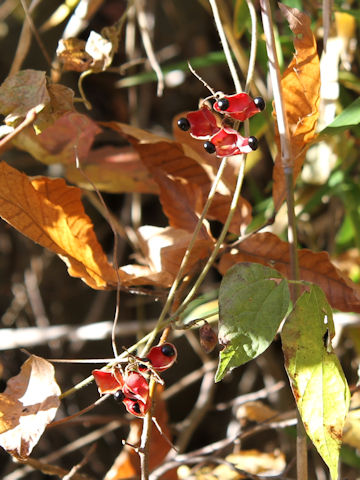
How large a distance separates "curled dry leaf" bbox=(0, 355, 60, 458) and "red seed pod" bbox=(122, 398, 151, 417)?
6 cm

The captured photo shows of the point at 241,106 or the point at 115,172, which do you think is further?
the point at 115,172

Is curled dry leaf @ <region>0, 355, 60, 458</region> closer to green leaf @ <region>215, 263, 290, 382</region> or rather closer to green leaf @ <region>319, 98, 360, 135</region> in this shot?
green leaf @ <region>215, 263, 290, 382</region>

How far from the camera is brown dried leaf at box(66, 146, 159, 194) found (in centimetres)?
77

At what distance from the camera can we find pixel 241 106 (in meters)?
0.47

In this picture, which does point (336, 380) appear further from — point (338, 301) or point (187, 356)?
point (187, 356)

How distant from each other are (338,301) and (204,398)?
426 millimetres

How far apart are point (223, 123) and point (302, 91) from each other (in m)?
0.09

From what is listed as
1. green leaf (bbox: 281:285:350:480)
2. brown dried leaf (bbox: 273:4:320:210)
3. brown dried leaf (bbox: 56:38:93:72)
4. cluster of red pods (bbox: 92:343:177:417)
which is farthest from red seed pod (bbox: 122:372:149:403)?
brown dried leaf (bbox: 56:38:93:72)

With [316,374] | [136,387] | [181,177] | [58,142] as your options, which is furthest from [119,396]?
[58,142]

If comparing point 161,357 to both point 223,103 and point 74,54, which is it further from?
point 74,54

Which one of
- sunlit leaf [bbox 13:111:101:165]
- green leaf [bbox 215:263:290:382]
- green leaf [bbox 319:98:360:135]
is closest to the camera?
green leaf [bbox 215:263:290:382]

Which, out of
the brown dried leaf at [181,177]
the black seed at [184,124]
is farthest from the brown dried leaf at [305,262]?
the black seed at [184,124]

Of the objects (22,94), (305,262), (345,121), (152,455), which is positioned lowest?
(152,455)

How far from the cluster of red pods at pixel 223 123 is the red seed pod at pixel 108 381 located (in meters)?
0.18
